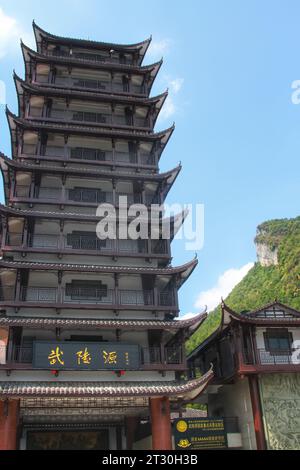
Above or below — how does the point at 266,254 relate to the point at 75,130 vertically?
above

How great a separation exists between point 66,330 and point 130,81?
18566 millimetres

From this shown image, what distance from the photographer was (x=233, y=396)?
28.0m

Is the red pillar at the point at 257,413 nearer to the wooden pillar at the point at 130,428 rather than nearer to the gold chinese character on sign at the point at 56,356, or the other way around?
the wooden pillar at the point at 130,428

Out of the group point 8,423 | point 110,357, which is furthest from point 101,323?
point 8,423

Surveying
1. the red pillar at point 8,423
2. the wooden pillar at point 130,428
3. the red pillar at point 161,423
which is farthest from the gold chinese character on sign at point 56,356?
the wooden pillar at point 130,428

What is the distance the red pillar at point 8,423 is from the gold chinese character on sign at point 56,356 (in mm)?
2252

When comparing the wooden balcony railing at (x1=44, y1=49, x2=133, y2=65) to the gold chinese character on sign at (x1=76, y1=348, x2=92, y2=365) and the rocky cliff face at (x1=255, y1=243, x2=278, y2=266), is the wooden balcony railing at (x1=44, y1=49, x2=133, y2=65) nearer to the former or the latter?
the gold chinese character on sign at (x1=76, y1=348, x2=92, y2=365)

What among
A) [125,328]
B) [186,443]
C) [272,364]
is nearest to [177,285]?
[125,328]

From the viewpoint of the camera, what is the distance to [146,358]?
2589 cm

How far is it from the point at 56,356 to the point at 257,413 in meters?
10.0

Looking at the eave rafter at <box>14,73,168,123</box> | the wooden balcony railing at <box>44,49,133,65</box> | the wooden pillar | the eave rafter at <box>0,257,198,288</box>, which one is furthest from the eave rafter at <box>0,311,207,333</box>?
the wooden balcony railing at <box>44,49,133,65</box>

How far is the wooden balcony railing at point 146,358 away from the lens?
23.7 meters

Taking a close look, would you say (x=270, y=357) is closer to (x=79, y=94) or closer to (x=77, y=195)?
(x=77, y=195)
